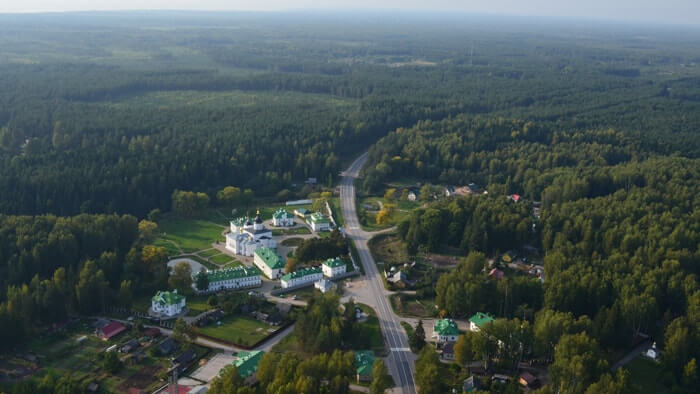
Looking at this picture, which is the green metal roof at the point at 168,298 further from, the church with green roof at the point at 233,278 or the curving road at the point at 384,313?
the curving road at the point at 384,313

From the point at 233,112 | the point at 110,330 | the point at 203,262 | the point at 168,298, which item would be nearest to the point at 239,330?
the point at 168,298

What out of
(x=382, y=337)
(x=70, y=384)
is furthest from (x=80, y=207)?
(x=382, y=337)

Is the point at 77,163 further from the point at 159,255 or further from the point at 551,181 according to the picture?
the point at 551,181

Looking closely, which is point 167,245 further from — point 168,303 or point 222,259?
point 168,303

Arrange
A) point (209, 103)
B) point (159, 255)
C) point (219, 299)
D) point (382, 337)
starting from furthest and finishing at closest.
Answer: point (209, 103) → point (159, 255) → point (219, 299) → point (382, 337)

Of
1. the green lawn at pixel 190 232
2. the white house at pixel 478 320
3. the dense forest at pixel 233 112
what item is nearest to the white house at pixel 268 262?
the green lawn at pixel 190 232

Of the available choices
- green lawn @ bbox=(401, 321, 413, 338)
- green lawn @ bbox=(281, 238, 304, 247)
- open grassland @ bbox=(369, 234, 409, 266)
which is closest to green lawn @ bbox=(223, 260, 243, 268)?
green lawn @ bbox=(281, 238, 304, 247)

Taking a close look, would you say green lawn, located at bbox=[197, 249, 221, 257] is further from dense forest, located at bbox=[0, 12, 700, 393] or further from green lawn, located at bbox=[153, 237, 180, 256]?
dense forest, located at bbox=[0, 12, 700, 393]
